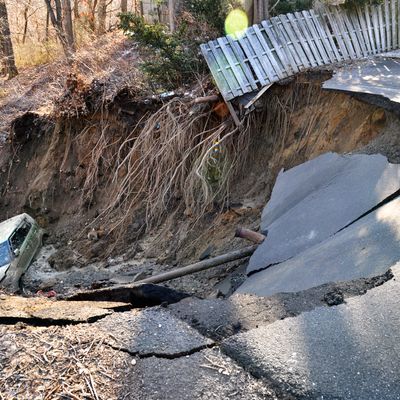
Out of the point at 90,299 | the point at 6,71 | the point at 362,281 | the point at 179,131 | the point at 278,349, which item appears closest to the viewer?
the point at 278,349

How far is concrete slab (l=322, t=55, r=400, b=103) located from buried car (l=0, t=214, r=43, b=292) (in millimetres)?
6081

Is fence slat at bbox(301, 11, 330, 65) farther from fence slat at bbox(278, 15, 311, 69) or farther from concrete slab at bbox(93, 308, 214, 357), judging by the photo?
concrete slab at bbox(93, 308, 214, 357)

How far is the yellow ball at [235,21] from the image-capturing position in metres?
9.05

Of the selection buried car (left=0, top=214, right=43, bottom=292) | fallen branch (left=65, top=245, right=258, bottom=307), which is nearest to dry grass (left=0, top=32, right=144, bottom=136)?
buried car (left=0, top=214, right=43, bottom=292)

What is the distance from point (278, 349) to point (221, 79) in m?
5.96

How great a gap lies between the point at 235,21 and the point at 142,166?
11.2 ft

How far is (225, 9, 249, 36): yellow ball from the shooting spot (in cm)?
905

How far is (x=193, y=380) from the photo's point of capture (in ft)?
8.95

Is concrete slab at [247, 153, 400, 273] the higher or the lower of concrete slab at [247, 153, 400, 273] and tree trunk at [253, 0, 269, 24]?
the lower

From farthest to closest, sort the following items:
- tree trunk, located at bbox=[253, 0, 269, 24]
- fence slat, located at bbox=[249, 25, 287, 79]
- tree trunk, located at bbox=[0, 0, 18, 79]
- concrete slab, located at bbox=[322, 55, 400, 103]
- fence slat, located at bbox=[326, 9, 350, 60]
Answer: tree trunk, located at bbox=[0, 0, 18, 79] → tree trunk, located at bbox=[253, 0, 269, 24] → fence slat, located at bbox=[326, 9, 350, 60] → fence slat, located at bbox=[249, 25, 287, 79] → concrete slab, located at bbox=[322, 55, 400, 103]

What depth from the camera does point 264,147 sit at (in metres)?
8.33

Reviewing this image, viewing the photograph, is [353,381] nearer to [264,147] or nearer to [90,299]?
[90,299]

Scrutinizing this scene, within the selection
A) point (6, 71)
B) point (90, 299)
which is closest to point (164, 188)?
point (90, 299)

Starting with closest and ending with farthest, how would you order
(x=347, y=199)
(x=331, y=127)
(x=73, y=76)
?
1. (x=347, y=199)
2. (x=331, y=127)
3. (x=73, y=76)
